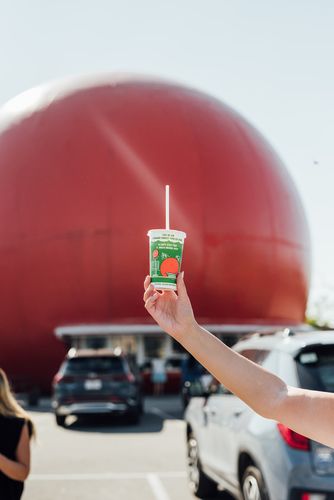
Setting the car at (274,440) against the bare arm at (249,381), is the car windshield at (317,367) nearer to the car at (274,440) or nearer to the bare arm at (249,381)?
the car at (274,440)

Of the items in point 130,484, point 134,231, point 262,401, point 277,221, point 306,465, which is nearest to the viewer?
point 262,401

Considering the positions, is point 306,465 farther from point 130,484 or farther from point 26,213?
point 26,213

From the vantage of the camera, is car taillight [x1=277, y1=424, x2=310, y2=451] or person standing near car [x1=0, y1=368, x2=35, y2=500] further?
car taillight [x1=277, y1=424, x2=310, y2=451]

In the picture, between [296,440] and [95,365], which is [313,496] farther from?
[95,365]

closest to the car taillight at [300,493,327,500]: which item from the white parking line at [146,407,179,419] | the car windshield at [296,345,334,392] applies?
the car windshield at [296,345,334,392]

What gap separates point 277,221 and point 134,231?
5.71m

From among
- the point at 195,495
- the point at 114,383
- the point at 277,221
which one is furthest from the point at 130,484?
the point at 277,221

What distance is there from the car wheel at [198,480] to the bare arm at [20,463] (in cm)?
417

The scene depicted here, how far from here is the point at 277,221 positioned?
28875 millimetres

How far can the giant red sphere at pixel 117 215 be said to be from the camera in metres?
26.9

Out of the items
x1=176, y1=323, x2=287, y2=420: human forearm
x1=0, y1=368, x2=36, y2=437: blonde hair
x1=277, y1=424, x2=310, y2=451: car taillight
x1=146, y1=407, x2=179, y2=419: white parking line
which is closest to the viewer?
x1=176, y1=323, x2=287, y2=420: human forearm

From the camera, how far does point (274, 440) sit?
5.39m

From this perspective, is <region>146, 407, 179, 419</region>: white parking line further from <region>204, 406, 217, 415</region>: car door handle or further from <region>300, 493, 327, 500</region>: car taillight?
<region>300, 493, 327, 500</region>: car taillight

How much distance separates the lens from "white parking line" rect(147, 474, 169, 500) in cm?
831
